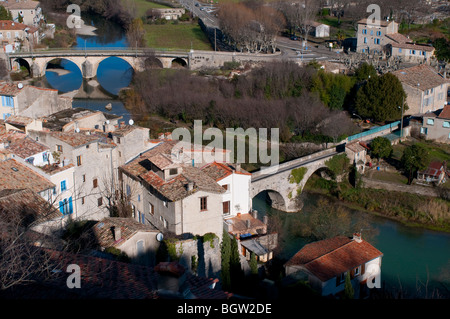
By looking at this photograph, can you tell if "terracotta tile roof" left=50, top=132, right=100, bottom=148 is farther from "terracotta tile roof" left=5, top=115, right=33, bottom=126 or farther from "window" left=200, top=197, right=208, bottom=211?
"window" left=200, top=197, right=208, bottom=211

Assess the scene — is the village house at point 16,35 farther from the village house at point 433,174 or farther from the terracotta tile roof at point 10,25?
the village house at point 433,174

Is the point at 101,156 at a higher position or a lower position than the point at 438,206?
higher

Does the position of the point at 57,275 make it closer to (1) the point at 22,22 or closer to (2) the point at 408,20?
(2) the point at 408,20

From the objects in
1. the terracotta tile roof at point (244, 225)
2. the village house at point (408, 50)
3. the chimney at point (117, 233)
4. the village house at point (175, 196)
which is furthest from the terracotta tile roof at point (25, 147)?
the village house at point (408, 50)

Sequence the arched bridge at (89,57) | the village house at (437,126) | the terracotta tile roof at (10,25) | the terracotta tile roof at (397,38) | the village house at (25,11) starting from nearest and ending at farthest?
the village house at (437,126) < the terracotta tile roof at (397,38) < the arched bridge at (89,57) < the terracotta tile roof at (10,25) < the village house at (25,11)
